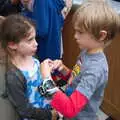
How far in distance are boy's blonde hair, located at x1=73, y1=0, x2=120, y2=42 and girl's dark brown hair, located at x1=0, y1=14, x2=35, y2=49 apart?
0.25 metres

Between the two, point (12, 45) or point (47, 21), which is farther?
point (47, 21)

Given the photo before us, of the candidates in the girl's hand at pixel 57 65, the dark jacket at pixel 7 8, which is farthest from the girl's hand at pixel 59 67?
the dark jacket at pixel 7 8

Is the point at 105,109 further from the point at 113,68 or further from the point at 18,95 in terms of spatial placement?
the point at 18,95

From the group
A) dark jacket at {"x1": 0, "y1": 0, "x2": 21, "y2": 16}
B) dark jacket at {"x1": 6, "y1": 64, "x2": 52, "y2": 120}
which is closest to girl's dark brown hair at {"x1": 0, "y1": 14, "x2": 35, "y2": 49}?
dark jacket at {"x1": 6, "y1": 64, "x2": 52, "y2": 120}

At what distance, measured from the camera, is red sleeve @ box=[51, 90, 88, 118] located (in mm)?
1364

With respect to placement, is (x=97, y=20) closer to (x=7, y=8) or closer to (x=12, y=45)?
(x=12, y=45)

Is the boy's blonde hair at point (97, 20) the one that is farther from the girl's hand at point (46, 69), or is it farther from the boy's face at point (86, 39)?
the girl's hand at point (46, 69)

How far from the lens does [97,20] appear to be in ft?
4.61

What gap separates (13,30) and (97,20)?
39cm

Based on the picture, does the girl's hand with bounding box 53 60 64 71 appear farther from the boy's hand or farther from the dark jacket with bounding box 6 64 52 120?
the dark jacket with bounding box 6 64 52 120

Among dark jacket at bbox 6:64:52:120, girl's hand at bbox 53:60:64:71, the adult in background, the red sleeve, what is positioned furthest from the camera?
the adult in background

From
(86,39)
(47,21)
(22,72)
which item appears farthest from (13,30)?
(47,21)

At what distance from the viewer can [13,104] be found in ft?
4.95

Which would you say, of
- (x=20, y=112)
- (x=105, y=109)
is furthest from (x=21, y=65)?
(x=105, y=109)
